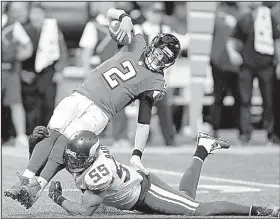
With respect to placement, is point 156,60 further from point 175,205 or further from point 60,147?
point 175,205

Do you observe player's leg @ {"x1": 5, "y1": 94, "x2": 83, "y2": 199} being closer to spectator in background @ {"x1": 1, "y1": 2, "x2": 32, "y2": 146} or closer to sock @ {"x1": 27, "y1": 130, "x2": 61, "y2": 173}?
sock @ {"x1": 27, "y1": 130, "x2": 61, "y2": 173}

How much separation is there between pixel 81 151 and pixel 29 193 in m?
0.59

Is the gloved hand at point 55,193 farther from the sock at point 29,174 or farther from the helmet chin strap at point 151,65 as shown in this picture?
the helmet chin strap at point 151,65

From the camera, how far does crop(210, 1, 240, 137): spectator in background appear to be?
1418 centimetres

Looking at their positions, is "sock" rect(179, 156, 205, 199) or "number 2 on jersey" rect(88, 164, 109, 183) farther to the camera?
"sock" rect(179, 156, 205, 199)

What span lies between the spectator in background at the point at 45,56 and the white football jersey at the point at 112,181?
265 inches

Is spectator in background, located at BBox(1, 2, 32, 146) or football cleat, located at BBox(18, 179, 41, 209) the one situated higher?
football cleat, located at BBox(18, 179, 41, 209)

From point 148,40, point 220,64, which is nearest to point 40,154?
point 148,40

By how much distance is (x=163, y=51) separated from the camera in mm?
7582

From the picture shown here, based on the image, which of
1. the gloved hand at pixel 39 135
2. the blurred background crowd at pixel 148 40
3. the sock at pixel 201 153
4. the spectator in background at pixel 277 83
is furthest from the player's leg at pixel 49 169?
the spectator in background at pixel 277 83

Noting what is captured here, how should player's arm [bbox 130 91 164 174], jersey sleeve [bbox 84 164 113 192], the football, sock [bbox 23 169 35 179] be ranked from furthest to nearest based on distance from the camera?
the football
player's arm [bbox 130 91 164 174]
sock [bbox 23 169 35 179]
jersey sleeve [bbox 84 164 113 192]

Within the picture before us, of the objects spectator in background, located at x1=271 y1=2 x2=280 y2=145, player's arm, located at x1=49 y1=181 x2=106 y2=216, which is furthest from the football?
spectator in background, located at x1=271 y1=2 x2=280 y2=145

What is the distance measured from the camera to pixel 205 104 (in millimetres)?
16094

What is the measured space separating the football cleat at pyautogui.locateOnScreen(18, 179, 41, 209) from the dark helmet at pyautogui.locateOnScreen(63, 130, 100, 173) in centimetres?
38
